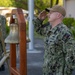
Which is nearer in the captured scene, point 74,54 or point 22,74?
point 74,54

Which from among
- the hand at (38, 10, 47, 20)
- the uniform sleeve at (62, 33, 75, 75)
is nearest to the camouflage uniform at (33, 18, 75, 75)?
the uniform sleeve at (62, 33, 75, 75)

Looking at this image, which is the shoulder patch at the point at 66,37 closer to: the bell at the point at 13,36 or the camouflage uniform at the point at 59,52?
the camouflage uniform at the point at 59,52

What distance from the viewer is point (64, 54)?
4555 mm

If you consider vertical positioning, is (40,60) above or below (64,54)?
below

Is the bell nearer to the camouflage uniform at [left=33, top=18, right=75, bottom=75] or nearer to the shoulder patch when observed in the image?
the camouflage uniform at [left=33, top=18, right=75, bottom=75]

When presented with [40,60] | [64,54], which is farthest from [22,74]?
[40,60]

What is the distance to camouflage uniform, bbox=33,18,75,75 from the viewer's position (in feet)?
14.6

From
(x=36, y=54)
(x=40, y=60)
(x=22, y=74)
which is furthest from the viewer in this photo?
(x=36, y=54)

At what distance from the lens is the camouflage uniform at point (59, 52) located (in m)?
4.45

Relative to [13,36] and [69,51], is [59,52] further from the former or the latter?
[13,36]

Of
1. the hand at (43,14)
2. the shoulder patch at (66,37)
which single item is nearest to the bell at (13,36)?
the hand at (43,14)

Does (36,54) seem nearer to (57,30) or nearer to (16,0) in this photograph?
(57,30)

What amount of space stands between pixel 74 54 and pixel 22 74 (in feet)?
2.59

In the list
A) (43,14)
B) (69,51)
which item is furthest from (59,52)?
(43,14)
